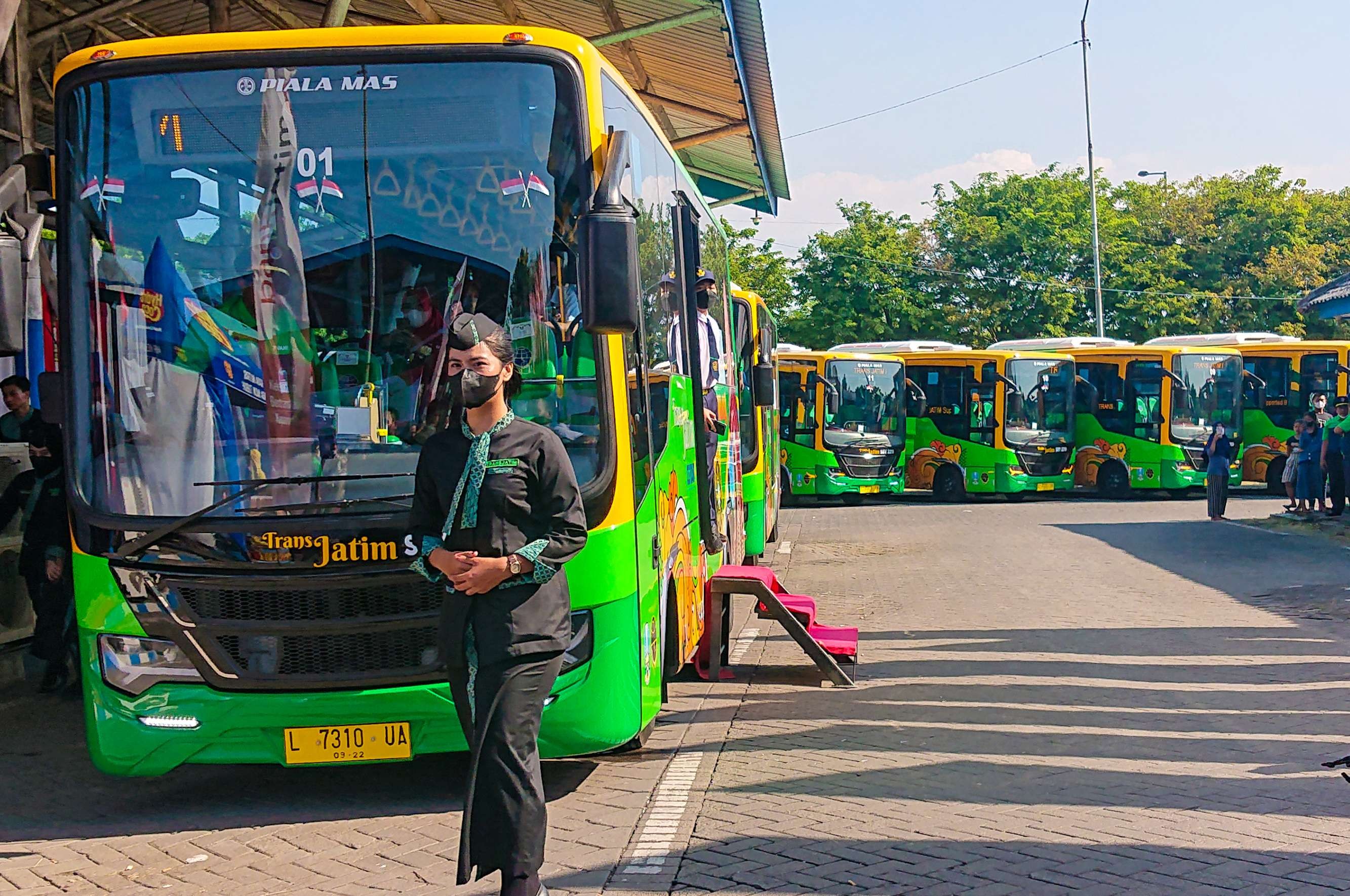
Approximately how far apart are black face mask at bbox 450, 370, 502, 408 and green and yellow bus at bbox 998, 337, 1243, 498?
87.3 ft

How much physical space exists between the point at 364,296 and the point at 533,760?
232 centimetres

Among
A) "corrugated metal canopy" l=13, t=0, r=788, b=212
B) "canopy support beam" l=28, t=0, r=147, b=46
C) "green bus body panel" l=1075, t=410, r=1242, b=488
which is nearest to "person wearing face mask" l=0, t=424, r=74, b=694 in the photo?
"corrugated metal canopy" l=13, t=0, r=788, b=212

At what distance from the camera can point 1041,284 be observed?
51.6m

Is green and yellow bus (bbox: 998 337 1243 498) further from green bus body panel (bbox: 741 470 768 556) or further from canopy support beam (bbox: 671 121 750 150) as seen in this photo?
green bus body panel (bbox: 741 470 768 556)

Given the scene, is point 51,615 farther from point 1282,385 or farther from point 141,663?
point 1282,385

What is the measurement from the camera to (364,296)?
6129 millimetres

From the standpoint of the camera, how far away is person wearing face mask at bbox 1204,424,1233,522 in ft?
76.2

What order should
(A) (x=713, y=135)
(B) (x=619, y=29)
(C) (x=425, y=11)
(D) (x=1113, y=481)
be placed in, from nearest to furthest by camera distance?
(C) (x=425, y=11) < (B) (x=619, y=29) < (A) (x=713, y=135) < (D) (x=1113, y=481)

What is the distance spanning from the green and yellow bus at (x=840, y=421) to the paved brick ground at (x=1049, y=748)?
1407 cm

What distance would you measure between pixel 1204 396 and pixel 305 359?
26159 millimetres

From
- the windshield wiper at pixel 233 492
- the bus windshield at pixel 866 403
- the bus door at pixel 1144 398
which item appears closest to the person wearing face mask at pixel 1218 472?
the bus door at pixel 1144 398

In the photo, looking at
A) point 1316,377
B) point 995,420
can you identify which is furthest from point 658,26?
point 1316,377

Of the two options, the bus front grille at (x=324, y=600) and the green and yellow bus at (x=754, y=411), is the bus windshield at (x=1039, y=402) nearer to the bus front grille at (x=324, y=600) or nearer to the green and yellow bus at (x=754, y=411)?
the green and yellow bus at (x=754, y=411)

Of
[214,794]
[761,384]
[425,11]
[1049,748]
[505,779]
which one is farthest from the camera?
[761,384]
